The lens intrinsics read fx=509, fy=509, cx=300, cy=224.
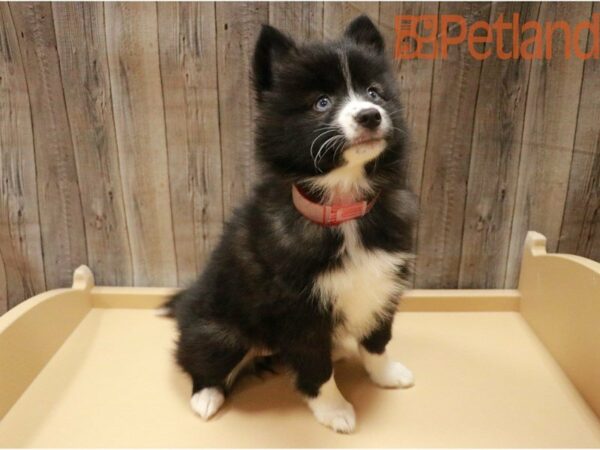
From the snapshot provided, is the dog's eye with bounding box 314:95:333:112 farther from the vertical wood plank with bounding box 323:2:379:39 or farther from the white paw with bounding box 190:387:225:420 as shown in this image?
the white paw with bounding box 190:387:225:420

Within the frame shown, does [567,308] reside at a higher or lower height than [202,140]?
lower

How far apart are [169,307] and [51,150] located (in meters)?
0.71

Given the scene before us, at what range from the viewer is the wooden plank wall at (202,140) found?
1.68 metres

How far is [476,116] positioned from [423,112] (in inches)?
7.2

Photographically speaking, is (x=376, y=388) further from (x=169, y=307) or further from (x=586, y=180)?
(x=586, y=180)

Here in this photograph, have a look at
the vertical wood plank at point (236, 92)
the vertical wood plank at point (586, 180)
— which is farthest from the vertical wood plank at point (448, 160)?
the vertical wood plank at point (236, 92)

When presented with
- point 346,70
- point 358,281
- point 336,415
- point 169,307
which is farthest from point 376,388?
point 346,70

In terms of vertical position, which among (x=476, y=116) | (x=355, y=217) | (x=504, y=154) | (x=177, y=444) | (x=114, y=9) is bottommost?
(x=177, y=444)

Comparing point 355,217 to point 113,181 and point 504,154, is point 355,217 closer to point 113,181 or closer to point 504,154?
point 504,154

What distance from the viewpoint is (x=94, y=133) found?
71.4 inches

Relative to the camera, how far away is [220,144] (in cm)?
181

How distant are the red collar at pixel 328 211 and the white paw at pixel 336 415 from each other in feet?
1.69

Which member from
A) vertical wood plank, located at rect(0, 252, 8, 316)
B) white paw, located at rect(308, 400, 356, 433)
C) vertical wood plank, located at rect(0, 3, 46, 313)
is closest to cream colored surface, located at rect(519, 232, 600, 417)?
white paw, located at rect(308, 400, 356, 433)

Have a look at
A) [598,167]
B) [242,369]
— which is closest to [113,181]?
[242,369]
